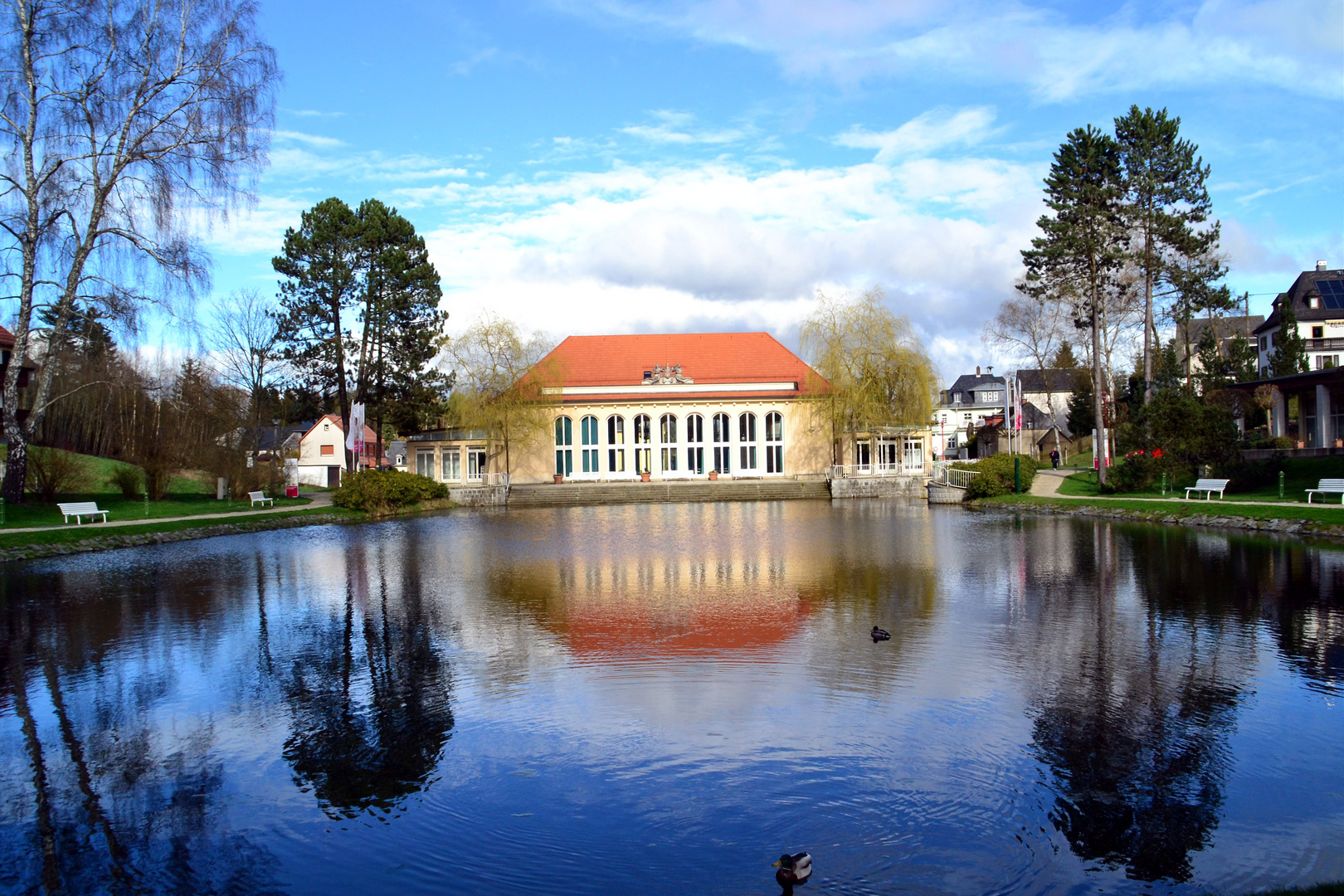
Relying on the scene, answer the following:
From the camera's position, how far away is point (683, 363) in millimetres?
55844

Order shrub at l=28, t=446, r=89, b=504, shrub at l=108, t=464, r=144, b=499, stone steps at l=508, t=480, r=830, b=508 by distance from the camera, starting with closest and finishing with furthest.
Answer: shrub at l=28, t=446, r=89, b=504 → shrub at l=108, t=464, r=144, b=499 → stone steps at l=508, t=480, r=830, b=508

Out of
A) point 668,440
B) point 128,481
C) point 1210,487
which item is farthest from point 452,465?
point 1210,487

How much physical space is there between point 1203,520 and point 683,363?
35.9 meters

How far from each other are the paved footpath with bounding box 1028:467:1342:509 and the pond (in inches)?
448

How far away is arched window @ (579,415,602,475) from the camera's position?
52.4 m

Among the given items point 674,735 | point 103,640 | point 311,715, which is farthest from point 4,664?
point 674,735

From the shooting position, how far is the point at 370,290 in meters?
47.2

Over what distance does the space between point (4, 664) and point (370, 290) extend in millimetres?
39778

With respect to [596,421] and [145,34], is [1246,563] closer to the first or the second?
[145,34]

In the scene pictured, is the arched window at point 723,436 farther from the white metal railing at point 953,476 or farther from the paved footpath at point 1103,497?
the paved footpath at point 1103,497

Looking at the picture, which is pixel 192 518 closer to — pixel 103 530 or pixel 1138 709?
pixel 103 530

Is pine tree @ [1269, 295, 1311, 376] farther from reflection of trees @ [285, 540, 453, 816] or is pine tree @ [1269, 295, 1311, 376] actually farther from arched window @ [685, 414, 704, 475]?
reflection of trees @ [285, 540, 453, 816]

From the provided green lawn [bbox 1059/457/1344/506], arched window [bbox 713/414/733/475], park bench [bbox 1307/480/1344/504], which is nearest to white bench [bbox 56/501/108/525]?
green lawn [bbox 1059/457/1344/506]

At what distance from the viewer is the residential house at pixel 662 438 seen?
167 ft
